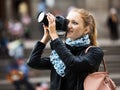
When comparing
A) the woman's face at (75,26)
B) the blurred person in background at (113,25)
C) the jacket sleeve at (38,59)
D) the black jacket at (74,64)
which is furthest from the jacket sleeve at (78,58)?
the blurred person in background at (113,25)

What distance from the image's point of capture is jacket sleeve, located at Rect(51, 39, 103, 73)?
13.6ft

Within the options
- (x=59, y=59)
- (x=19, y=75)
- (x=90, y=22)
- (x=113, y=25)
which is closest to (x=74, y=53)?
(x=59, y=59)

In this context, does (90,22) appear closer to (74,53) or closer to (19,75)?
(74,53)

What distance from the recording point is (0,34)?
69.8ft

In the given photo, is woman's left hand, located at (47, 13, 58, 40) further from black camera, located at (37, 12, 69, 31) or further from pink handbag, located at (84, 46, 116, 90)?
pink handbag, located at (84, 46, 116, 90)

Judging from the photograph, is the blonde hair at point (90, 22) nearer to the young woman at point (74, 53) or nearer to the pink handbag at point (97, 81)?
the young woman at point (74, 53)

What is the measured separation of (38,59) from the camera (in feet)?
15.0

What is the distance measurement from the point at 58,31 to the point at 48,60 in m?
0.35

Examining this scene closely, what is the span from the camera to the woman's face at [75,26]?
4.30 meters

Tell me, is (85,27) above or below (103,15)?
above

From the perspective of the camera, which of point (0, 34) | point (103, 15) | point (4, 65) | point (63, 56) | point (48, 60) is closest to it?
point (63, 56)

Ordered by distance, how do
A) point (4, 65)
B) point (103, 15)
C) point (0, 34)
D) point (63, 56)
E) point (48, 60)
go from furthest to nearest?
point (103, 15)
point (0, 34)
point (4, 65)
point (48, 60)
point (63, 56)

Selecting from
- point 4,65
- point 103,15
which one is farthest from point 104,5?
point 4,65

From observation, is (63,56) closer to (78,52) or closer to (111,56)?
(78,52)
